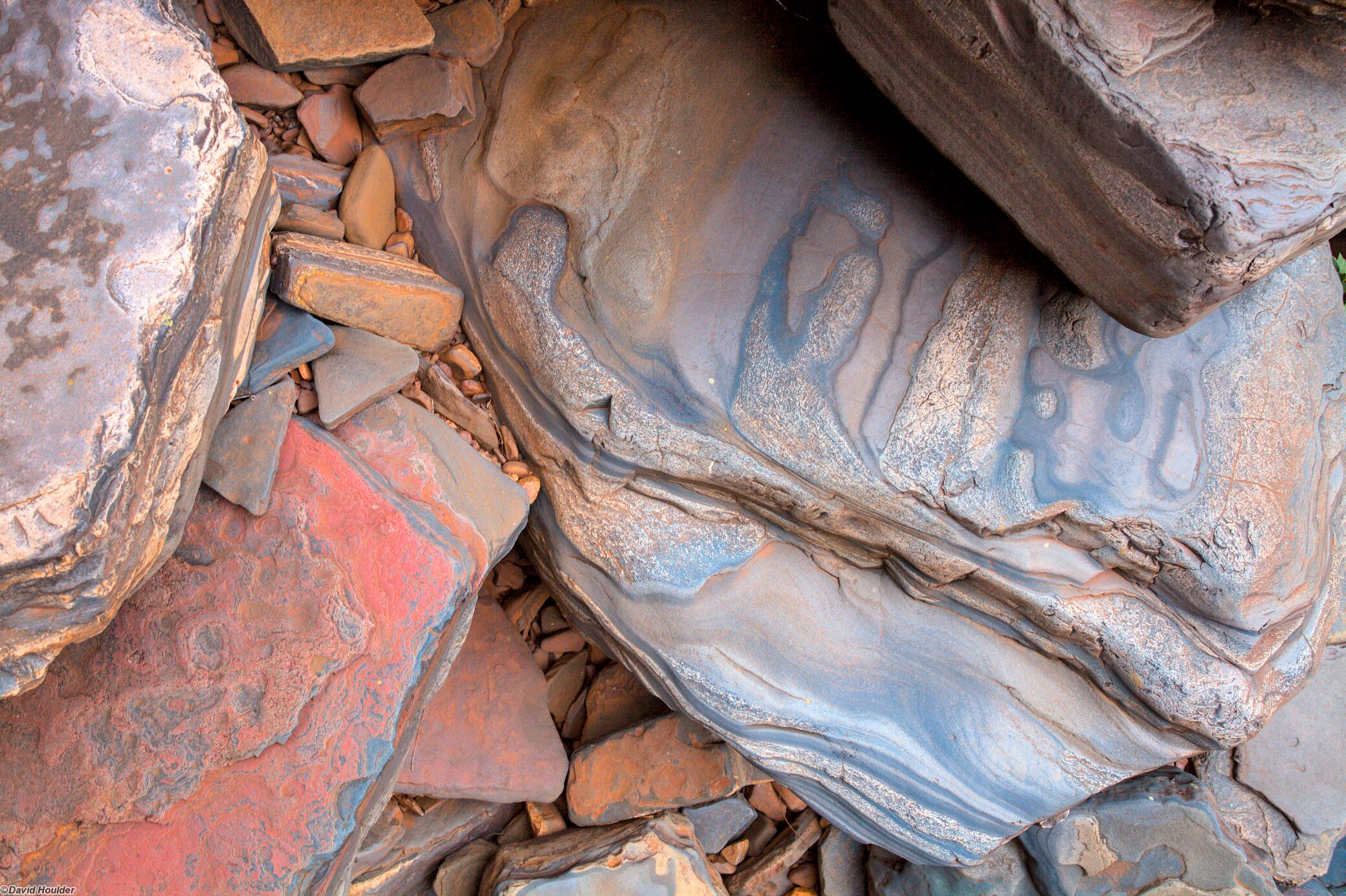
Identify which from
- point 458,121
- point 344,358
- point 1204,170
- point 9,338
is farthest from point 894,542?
point 9,338

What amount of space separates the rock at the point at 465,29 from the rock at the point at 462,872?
2046 millimetres

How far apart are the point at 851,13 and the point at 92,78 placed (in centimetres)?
112

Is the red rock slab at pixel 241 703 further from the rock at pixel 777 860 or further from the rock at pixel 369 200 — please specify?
the rock at pixel 777 860

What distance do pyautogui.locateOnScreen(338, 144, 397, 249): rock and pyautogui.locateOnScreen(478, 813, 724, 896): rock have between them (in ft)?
5.18

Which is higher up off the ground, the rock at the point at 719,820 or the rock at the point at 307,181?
the rock at the point at 307,181

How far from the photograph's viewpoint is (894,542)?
176 centimetres

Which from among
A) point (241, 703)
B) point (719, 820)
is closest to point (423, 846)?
point (719, 820)

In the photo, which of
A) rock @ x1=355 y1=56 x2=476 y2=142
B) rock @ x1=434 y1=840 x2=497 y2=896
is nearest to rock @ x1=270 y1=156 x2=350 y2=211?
rock @ x1=355 y1=56 x2=476 y2=142

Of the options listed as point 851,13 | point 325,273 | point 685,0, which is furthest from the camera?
point 685,0

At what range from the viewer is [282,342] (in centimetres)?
147

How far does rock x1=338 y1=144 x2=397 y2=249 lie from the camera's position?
169cm

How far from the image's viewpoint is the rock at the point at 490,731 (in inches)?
81.3

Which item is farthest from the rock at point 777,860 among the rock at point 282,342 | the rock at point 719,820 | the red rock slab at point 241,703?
the rock at point 282,342

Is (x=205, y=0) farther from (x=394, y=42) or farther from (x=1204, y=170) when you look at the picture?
(x=1204, y=170)
